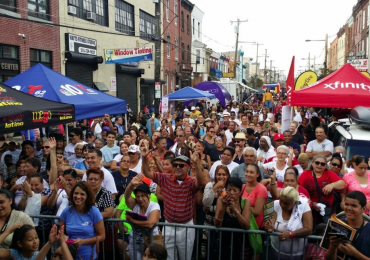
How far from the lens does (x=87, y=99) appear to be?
352 inches

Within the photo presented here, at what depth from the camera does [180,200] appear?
490 cm

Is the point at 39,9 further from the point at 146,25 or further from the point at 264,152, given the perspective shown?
the point at 146,25

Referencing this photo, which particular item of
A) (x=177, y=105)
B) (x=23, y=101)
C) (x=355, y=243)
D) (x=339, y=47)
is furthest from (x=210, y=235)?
(x=339, y=47)

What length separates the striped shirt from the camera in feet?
16.0

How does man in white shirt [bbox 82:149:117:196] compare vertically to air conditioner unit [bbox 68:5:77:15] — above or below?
below

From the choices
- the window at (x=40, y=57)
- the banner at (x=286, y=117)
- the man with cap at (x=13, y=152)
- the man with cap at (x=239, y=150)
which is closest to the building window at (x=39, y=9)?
the window at (x=40, y=57)

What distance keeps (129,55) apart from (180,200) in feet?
48.5

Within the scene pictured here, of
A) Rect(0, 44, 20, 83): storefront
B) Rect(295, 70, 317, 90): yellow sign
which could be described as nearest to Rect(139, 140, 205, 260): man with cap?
Rect(295, 70, 317, 90): yellow sign

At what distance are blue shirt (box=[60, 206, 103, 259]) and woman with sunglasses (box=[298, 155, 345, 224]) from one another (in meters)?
2.88

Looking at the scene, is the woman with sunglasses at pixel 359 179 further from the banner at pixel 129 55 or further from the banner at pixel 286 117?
the banner at pixel 129 55

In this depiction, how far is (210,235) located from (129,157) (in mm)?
2075

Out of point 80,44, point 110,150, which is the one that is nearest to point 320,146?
point 110,150

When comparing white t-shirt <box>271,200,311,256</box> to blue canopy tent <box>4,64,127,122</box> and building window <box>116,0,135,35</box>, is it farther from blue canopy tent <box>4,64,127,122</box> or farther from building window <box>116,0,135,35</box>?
building window <box>116,0,135,35</box>

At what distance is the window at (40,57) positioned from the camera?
15242 mm
